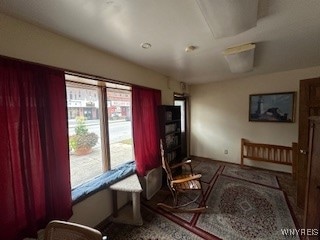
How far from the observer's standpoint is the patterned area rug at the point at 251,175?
301 centimetres

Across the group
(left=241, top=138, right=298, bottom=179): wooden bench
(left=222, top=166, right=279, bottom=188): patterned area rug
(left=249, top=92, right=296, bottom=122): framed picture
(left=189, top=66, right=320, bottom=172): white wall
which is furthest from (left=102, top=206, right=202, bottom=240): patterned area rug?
(left=249, top=92, right=296, bottom=122): framed picture

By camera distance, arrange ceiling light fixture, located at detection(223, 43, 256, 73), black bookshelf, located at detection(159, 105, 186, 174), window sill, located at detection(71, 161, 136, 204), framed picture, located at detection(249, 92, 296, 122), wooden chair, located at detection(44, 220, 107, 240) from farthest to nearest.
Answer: framed picture, located at detection(249, 92, 296, 122)
black bookshelf, located at detection(159, 105, 186, 174)
ceiling light fixture, located at detection(223, 43, 256, 73)
window sill, located at detection(71, 161, 136, 204)
wooden chair, located at detection(44, 220, 107, 240)

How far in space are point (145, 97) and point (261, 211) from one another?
2.36 m

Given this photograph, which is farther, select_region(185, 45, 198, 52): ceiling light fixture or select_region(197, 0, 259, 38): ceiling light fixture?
select_region(185, 45, 198, 52): ceiling light fixture

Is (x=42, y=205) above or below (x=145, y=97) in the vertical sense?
below

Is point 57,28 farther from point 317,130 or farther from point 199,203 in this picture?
point 199,203

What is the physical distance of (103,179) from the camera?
208 cm

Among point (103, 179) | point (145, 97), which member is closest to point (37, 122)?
point (103, 179)

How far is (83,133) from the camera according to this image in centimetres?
201

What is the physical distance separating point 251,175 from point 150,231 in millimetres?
2508

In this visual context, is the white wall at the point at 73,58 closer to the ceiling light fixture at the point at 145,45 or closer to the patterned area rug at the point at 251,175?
the ceiling light fixture at the point at 145,45

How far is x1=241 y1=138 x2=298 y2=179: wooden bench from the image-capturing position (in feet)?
10.7

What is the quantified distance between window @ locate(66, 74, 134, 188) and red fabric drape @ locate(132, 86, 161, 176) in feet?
0.73

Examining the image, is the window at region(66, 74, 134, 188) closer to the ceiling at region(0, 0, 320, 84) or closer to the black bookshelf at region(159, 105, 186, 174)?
the ceiling at region(0, 0, 320, 84)
